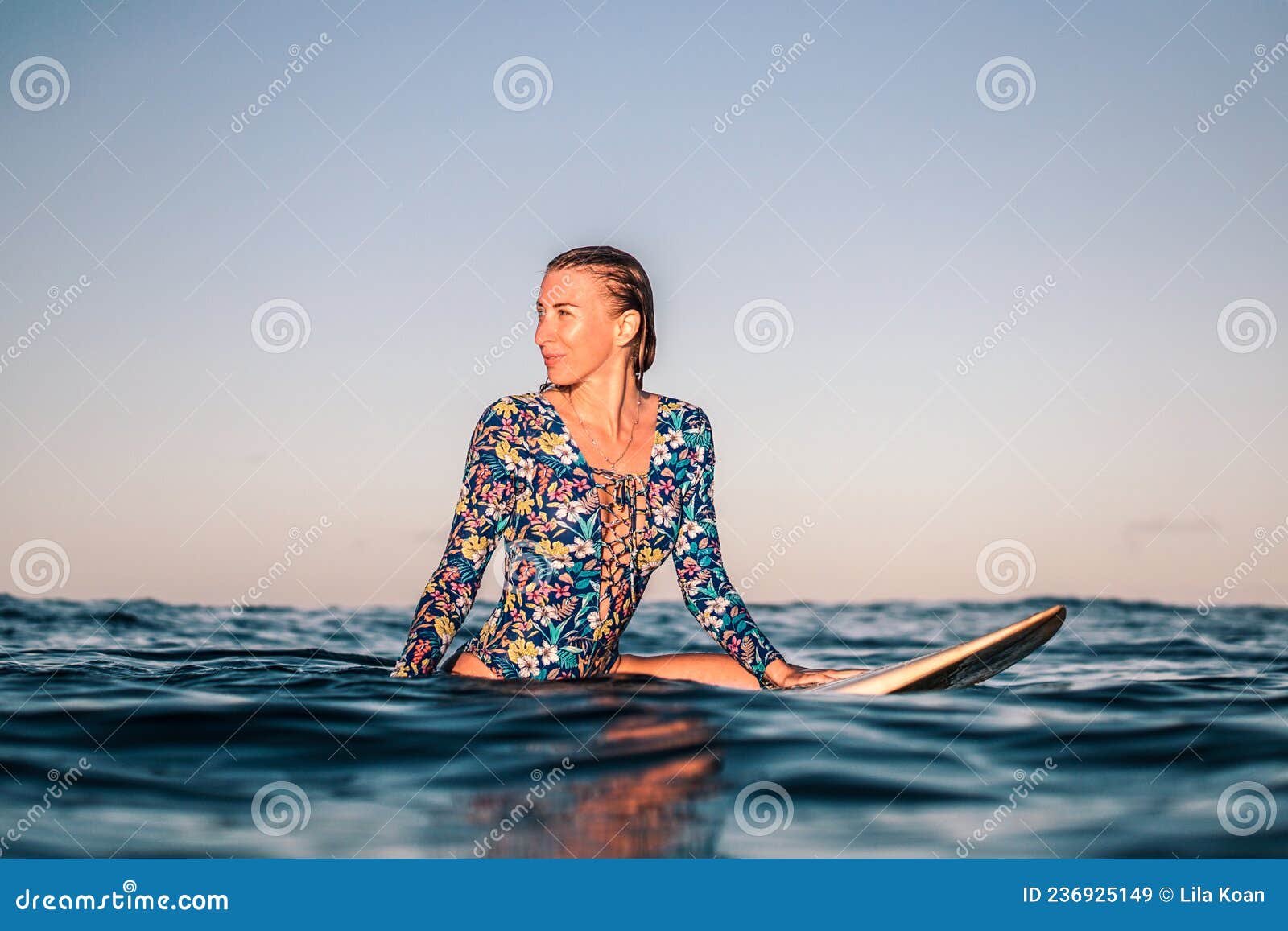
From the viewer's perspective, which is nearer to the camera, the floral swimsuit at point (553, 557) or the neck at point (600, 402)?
the floral swimsuit at point (553, 557)

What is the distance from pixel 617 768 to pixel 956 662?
1662 millimetres

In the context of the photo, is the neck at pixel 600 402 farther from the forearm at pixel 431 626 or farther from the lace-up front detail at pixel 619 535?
the forearm at pixel 431 626

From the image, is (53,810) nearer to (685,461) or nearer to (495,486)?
(495,486)

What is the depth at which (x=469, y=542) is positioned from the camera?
4.43 m

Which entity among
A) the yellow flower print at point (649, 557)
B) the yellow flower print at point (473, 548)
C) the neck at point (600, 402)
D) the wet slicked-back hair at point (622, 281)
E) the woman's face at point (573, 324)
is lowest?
the yellow flower print at point (473, 548)

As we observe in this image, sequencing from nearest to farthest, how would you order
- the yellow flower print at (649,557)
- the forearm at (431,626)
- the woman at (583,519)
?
the forearm at (431,626) → the woman at (583,519) → the yellow flower print at (649,557)

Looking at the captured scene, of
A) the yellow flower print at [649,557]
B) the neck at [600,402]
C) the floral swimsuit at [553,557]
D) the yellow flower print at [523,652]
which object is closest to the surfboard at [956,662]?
the floral swimsuit at [553,557]

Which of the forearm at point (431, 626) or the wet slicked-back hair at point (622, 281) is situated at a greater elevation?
the wet slicked-back hair at point (622, 281)

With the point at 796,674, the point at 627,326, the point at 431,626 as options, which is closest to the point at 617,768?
the point at 431,626

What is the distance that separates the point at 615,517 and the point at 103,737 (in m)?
1.90

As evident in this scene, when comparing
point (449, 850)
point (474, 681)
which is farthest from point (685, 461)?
point (449, 850)

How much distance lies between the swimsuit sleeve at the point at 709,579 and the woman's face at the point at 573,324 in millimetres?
591

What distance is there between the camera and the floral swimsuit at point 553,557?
443 cm

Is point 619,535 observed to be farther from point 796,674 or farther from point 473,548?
point 796,674
